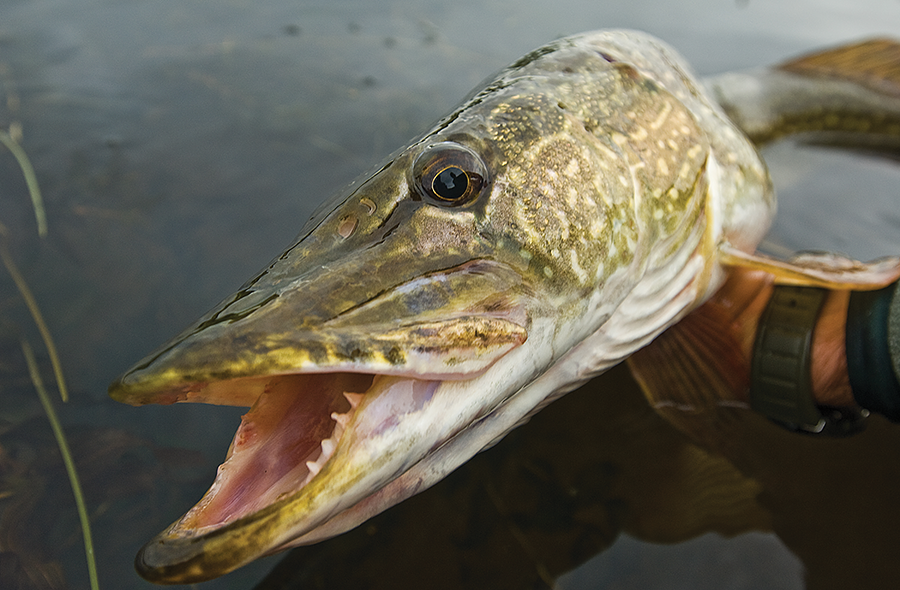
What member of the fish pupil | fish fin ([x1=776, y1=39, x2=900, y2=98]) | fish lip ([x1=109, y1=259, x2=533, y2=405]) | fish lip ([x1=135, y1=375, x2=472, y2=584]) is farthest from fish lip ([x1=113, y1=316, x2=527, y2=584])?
fish fin ([x1=776, y1=39, x2=900, y2=98])

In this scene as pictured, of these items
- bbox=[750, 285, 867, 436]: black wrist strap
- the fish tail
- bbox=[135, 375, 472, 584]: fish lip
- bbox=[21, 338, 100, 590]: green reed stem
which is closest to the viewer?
bbox=[135, 375, 472, 584]: fish lip

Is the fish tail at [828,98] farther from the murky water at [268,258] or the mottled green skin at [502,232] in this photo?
the mottled green skin at [502,232]

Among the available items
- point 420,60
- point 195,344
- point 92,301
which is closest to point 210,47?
point 420,60

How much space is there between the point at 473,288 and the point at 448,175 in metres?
0.25

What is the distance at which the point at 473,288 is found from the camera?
101cm

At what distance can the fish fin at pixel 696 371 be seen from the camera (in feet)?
5.44

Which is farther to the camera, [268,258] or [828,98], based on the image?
[828,98]

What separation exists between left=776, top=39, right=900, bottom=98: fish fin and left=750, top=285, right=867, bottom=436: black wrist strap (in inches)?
90.0

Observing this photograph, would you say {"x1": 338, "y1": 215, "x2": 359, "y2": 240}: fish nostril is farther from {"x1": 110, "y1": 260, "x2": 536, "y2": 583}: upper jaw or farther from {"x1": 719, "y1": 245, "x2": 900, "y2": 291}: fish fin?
{"x1": 719, "y1": 245, "x2": 900, "y2": 291}: fish fin

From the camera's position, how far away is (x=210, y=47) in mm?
3146

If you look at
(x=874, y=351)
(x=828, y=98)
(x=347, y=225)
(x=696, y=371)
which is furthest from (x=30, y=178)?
(x=828, y=98)

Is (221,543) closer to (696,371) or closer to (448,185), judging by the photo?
(448,185)

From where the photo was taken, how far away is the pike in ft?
2.73

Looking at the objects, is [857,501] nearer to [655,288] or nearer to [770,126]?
[655,288]
